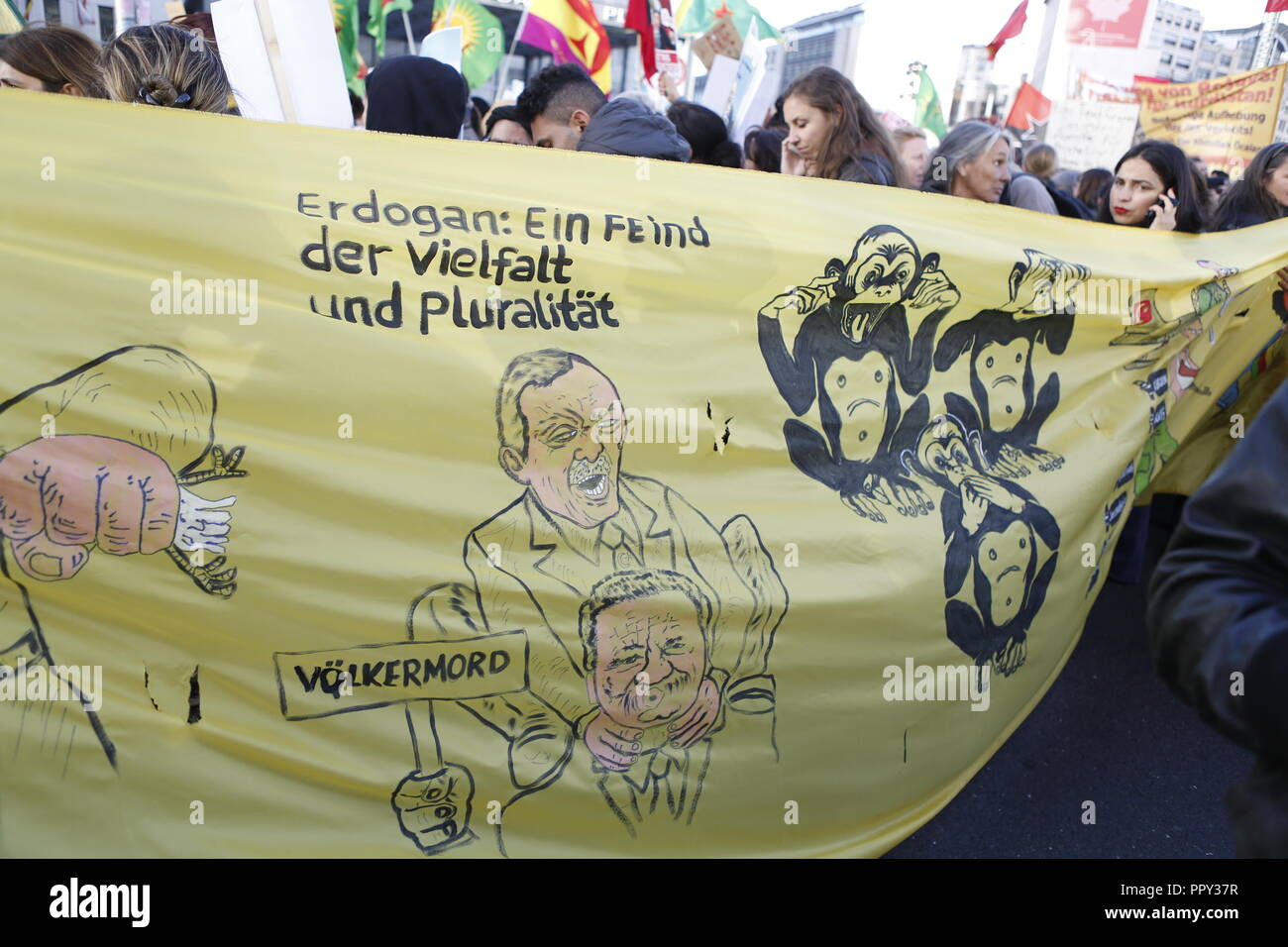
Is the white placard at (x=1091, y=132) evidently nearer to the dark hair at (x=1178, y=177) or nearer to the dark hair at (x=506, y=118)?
the dark hair at (x=1178, y=177)

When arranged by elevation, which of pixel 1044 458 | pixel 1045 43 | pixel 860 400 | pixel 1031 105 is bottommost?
pixel 1044 458

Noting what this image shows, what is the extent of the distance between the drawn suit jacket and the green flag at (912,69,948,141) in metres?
8.91

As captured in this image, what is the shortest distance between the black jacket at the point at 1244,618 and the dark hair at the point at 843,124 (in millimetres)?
2490

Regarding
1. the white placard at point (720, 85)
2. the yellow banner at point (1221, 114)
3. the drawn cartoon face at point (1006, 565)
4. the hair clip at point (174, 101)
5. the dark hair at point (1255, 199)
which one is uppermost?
the yellow banner at point (1221, 114)

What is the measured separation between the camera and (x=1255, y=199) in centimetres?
396

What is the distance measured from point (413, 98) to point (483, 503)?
190 cm

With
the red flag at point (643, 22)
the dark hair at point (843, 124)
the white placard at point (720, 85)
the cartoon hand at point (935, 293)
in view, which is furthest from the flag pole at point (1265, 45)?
the cartoon hand at point (935, 293)

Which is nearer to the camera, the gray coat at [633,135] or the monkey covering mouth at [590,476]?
the monkey covering mouth at [590,476]

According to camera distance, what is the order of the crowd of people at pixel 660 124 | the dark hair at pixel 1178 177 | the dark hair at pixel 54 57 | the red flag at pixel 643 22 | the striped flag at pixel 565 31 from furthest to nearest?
the red flag at pixel 643 22 < the striped flag at pixel 565 31 < the dark hair at pixel 1178 177 < the dark hair at pixel 54 57 < the crowd of people at pixel 660 124

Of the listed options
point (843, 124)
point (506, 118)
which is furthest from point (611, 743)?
point (506, 118)

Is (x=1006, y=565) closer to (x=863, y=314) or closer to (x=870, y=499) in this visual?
(x=870, y=499)

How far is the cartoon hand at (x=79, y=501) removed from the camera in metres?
1.72

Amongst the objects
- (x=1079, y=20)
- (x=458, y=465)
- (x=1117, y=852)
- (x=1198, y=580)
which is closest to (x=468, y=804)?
(x=458, y=465)

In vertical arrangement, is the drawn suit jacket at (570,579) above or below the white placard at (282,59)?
below
